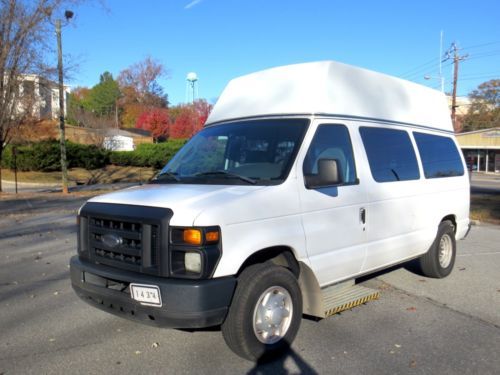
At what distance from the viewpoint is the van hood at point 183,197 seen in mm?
3492

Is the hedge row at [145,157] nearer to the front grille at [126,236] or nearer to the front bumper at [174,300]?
the front grille at [126,236]

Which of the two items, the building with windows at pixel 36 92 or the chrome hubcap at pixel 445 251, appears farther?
the building with windows at pixel 36 92

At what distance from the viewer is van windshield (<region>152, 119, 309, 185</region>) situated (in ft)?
13.9

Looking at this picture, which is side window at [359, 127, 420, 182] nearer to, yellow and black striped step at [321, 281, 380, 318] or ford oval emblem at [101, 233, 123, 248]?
yellow and black striped step at [321, 281, 380, 318]

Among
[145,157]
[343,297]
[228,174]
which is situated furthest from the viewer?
[145,157]

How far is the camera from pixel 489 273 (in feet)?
22.5

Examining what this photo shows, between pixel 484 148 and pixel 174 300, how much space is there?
58.1m

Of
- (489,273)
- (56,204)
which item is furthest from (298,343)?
(56,204)

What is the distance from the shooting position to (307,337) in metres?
4.46

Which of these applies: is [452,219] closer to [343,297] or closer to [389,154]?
[389,154]

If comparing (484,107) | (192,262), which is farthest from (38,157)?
(484,107)

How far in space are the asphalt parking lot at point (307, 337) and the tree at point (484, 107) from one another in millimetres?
78609

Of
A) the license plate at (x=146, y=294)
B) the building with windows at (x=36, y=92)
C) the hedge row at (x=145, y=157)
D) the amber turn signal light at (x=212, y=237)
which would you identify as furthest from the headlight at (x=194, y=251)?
the hedge row at (x=145, y=157)

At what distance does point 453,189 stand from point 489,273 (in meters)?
1.45
